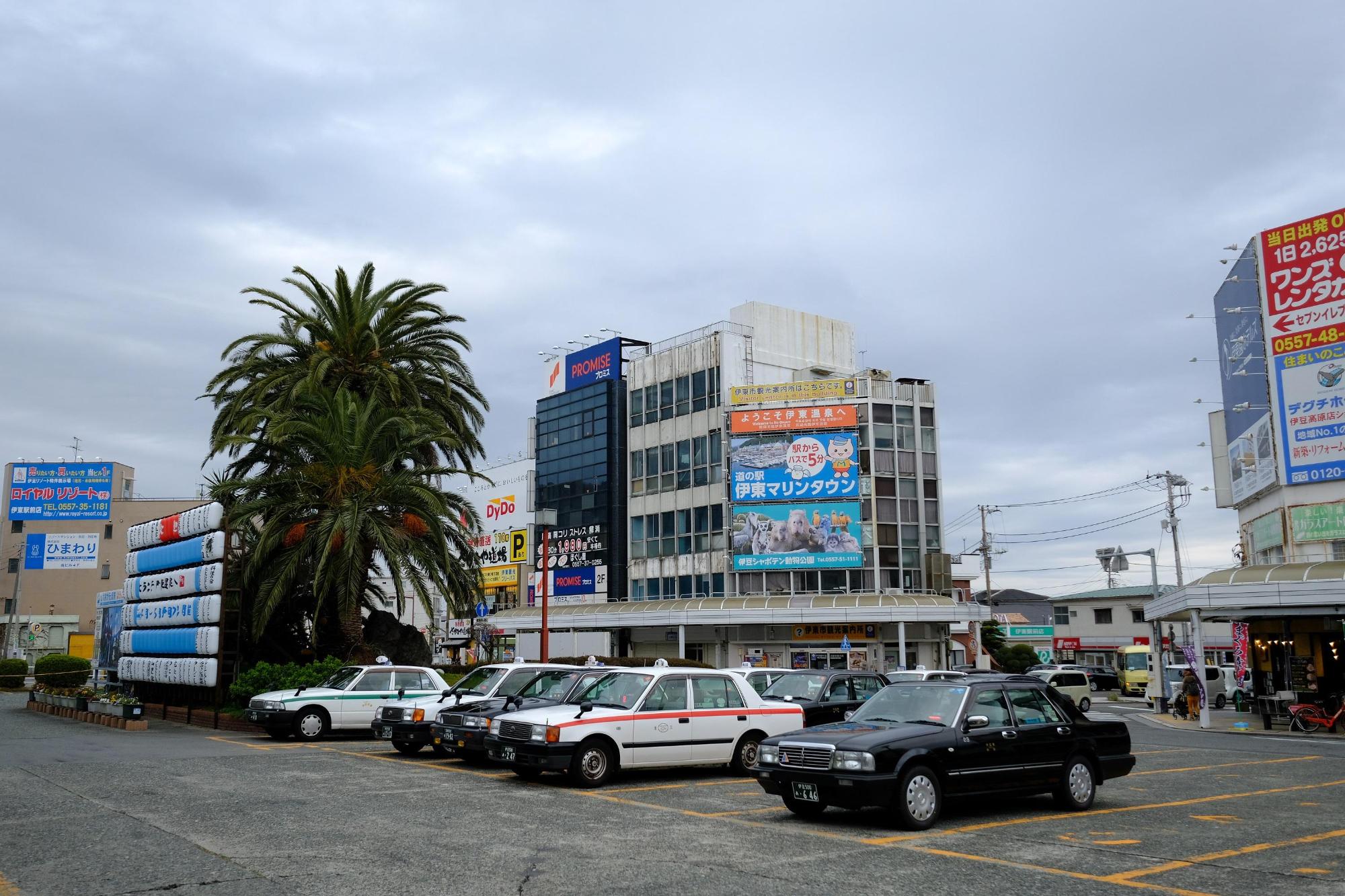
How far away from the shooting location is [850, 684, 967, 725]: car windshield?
11.8 m

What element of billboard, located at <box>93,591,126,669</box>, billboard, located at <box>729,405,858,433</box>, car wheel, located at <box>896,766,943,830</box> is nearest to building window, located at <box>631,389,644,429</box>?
billboard, located at <box>729,405,858,433</box>

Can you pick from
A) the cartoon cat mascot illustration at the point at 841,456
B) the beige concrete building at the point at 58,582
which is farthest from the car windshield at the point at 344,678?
the beige concrete building at the point at 58,582

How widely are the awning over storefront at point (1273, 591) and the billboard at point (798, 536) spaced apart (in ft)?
76.4

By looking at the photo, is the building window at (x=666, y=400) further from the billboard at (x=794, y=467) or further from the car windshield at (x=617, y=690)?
the car windshield at (x=617, y=690)

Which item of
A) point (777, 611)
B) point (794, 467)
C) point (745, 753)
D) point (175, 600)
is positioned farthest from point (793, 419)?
point (745, 753)

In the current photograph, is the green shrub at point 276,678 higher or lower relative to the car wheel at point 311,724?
higher

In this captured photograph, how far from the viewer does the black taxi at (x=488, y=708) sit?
16.1 meters

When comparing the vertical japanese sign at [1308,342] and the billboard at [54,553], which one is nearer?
the vertical japanese sign at [1308,342]

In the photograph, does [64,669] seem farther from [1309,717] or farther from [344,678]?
[1309,717]

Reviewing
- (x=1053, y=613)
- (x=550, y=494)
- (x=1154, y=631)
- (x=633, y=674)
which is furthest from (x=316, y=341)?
(x=1053, y=613)

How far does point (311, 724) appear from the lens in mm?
22328

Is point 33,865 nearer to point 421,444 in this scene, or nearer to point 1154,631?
point 421,444

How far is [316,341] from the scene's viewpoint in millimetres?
33062

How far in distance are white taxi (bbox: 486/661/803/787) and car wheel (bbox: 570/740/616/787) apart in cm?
1
